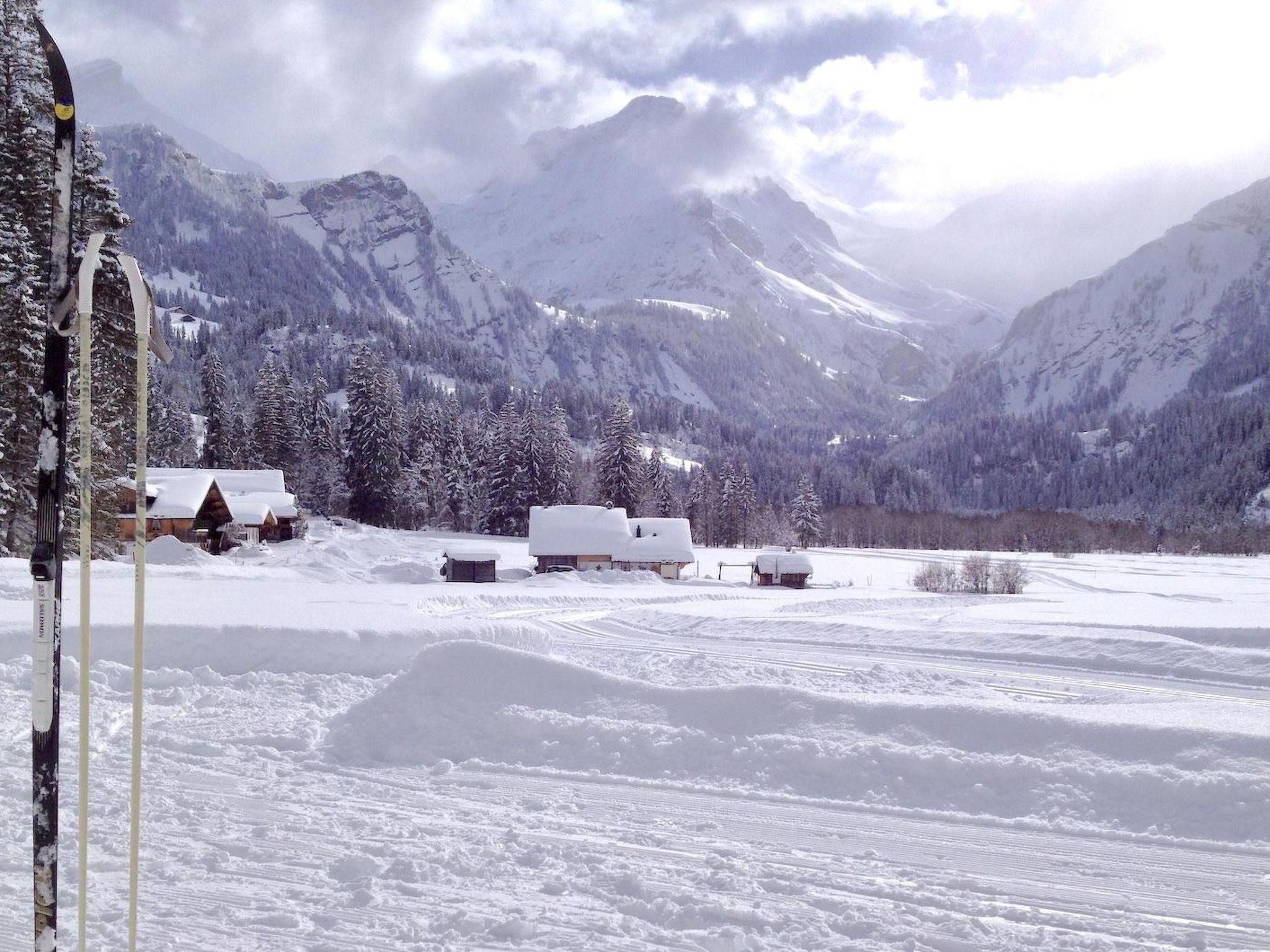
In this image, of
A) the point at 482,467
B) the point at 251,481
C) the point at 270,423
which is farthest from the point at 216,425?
the point at 482,467

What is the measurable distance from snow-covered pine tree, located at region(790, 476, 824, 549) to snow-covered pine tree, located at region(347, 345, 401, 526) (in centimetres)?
4553

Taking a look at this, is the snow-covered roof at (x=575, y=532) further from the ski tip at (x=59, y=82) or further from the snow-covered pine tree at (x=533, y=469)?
the ski tip at (x=59, y=82)

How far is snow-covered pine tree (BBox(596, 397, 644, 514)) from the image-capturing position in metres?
70.8

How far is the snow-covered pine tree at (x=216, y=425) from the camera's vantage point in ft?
230

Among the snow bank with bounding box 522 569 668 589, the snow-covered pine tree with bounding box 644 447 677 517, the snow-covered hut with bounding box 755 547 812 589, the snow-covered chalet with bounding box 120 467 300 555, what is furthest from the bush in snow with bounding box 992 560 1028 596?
the snow-covered chalet with bounding box 120 467 300 555

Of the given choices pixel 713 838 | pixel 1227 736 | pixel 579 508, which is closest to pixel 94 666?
pixel 713 838

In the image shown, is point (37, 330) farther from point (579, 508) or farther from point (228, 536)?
point (579, 508)

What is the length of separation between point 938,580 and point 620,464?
30.5 meters

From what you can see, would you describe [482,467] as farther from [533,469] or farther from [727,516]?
[727,516]

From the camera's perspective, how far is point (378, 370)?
7219 centimetres

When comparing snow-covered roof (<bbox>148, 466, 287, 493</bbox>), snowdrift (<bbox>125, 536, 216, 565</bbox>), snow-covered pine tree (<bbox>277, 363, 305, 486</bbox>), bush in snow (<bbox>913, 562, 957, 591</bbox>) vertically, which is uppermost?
snow-covered pine tree (<bbox>277, 363, 305, 486</bbox>)

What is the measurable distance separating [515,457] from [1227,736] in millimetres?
65610

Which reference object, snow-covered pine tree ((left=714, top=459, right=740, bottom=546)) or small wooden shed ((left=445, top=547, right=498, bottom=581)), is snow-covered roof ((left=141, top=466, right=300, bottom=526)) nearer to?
small wooden shed ((left=445, top=547, right=498, bottom=581))

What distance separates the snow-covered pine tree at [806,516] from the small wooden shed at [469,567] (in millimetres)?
53476
